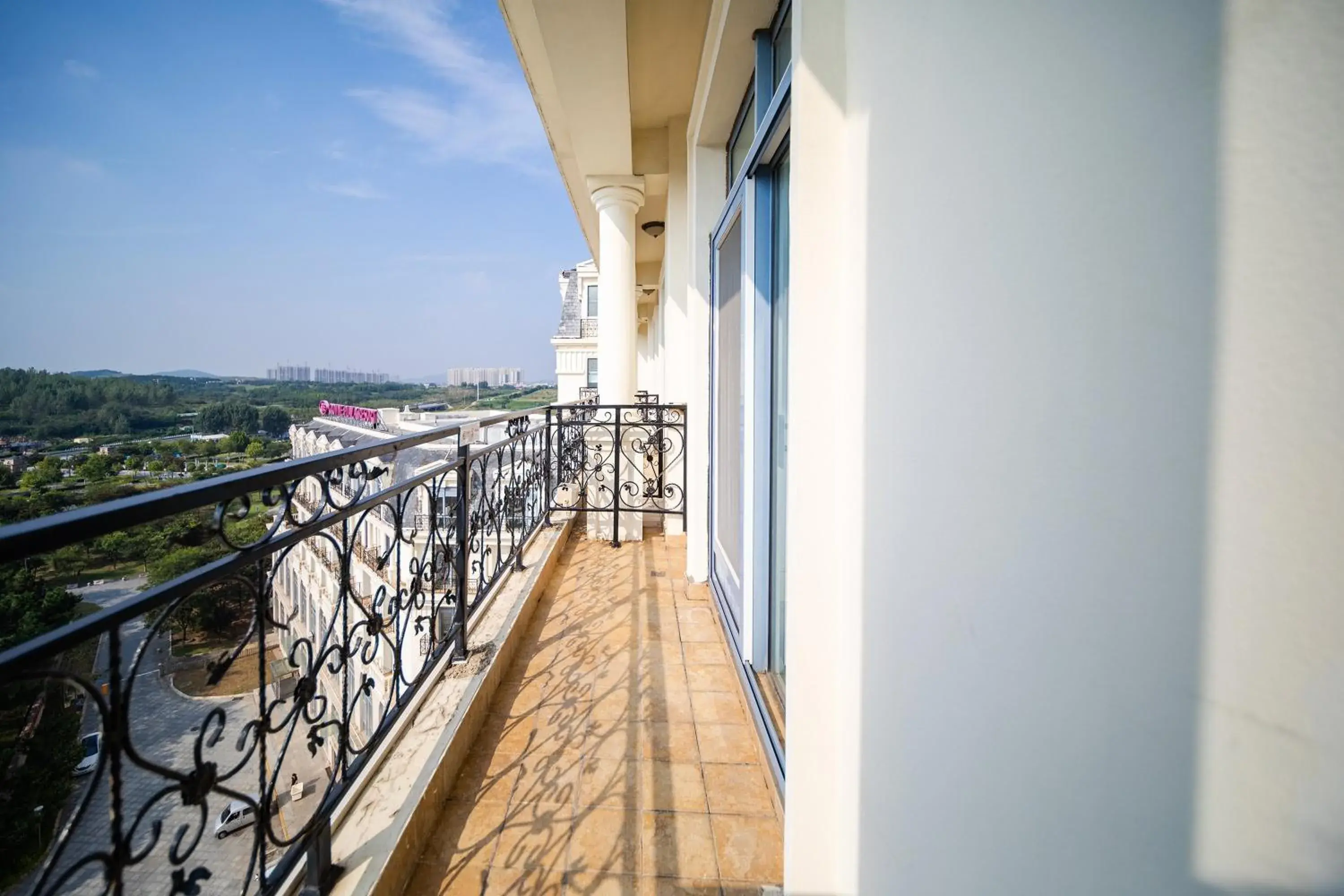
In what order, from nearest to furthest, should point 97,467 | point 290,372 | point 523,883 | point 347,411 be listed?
point 523,883 → point 97,467 → point 347,411 → point 290,372

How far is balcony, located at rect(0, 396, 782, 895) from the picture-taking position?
0.83 m

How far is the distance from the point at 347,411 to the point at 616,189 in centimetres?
775

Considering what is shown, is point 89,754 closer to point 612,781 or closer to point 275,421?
point 612,781

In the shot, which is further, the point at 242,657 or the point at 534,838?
the point at 534,838

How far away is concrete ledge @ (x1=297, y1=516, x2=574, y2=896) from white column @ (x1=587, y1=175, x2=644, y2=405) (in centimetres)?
263

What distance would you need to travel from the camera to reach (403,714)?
5.81 feet

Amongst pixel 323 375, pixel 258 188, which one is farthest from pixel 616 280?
pixel 258 188

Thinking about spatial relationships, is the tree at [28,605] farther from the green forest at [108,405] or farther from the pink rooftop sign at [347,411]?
the pink rooftop sign at [347,411]

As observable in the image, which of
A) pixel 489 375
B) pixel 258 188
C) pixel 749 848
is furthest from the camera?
pixel 489 375

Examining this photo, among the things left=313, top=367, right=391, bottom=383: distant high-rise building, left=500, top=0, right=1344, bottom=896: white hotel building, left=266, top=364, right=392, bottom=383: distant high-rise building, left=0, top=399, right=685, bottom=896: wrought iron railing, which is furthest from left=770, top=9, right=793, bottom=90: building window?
left=313, top=367, right=391, bottom=383: distant high-rise building

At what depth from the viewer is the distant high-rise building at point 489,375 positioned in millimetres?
35844

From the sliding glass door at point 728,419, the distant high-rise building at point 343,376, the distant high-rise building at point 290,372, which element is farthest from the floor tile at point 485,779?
the distant high-rise building at point 343,376

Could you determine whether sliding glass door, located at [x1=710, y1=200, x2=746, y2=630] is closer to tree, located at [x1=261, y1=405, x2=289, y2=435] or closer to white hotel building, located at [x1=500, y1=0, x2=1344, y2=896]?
white hotel building, located at [x1=500, y1=0, x2=1344, y2=896]

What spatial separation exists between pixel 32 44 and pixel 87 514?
31403 mm
